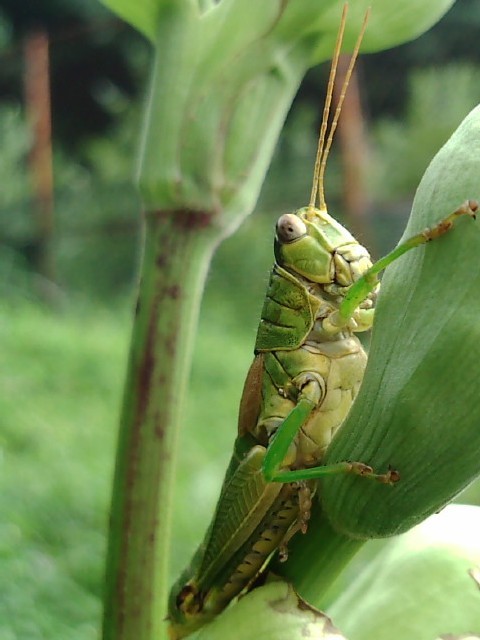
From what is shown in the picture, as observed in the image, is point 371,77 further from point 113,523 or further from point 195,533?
point 113,523

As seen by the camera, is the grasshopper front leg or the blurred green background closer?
the grasshopper front leg

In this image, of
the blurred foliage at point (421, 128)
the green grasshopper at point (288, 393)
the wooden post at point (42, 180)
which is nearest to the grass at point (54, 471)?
the green grasshopper at point (288, 393)

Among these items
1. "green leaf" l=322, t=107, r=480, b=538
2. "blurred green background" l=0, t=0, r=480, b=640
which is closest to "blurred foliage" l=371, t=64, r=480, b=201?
"blurred green background" l=0, t=0, r=480, b=640

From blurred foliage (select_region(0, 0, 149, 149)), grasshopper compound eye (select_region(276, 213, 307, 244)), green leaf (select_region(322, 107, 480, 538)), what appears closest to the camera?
green leaf (select_region(322, 107, 480, 538))

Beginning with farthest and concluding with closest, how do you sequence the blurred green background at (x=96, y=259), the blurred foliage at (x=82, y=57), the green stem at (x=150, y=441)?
1. the blurred foliage at (x=82, y=57)
2. the blurred green background at (x=96, y=259)
3. the green stem at (x=150, y=441)

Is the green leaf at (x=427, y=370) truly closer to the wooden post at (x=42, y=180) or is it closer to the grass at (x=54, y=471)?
the grass at (x=54, y=471)

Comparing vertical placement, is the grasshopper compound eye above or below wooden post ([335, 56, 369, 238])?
above

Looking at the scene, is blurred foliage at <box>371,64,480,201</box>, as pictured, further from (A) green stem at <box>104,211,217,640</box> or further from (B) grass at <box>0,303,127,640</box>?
(A) green stem at <box>104,211,217,640</box>
